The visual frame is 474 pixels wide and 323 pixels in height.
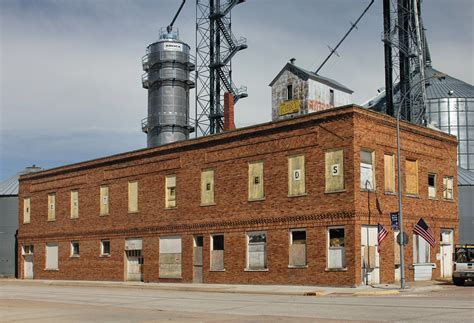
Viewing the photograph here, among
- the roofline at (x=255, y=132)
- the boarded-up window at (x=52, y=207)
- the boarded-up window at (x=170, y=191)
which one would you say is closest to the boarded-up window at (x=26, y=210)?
the boarded-up window at (x=52, y=207)

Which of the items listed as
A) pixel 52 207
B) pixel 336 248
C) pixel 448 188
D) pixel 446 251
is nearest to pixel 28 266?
pixel 52 207

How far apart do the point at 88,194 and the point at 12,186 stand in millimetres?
15701

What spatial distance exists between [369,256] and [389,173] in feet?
15.9

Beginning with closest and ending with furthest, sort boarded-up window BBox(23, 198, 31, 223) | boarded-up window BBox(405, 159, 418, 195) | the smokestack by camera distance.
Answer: boarded-up window BBox(405, 159, 418, 195) → the smokestack → boarded-up window BBox(23, 198, 31, 223)

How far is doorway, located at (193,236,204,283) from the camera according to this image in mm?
40906

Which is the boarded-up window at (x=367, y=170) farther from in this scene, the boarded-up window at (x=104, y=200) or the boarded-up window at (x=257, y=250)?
the boarded-up window at (x=104, y=200)

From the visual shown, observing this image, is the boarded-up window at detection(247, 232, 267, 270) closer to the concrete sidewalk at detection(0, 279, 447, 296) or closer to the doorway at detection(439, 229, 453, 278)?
the concrete sidewalk at detection(0, 279, 447, 296)

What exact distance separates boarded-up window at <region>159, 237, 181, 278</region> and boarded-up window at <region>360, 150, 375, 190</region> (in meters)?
13.5

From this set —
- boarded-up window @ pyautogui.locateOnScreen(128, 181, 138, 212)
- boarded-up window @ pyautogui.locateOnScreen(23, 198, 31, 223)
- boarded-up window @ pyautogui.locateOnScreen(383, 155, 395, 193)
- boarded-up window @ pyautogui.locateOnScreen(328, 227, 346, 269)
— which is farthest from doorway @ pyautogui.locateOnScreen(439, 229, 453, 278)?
boarded-up window @ pyautogui.locateOnScreen(23, 198, 31, 223)

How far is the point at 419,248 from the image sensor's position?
125 feet

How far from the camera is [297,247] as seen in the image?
35688 mm

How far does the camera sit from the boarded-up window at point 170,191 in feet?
143

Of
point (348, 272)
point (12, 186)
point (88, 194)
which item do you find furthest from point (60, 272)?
point (348, 272)

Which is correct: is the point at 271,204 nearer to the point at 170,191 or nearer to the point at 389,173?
the point at 389,173
